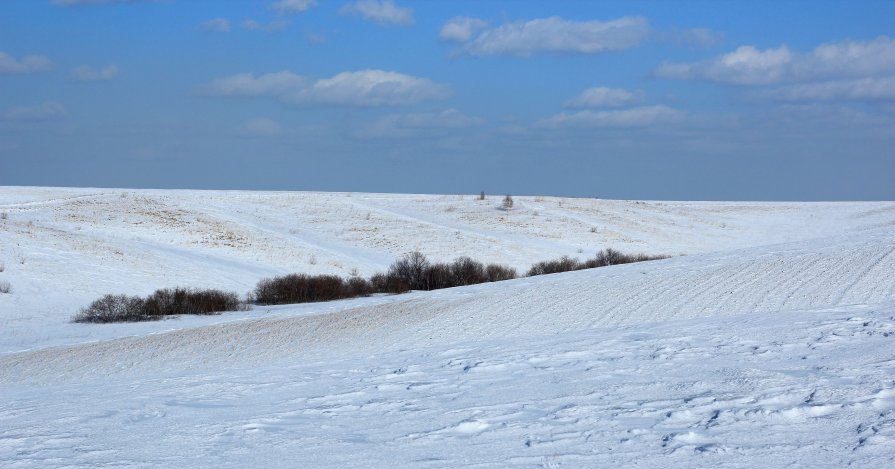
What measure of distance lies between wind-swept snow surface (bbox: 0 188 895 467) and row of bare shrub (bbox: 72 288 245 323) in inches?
31.5

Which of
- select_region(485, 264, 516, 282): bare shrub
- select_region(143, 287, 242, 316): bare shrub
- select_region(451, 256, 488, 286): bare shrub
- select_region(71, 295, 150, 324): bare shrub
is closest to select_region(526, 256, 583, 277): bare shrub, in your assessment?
select_region(485, 264, 516, 282): bare shrub

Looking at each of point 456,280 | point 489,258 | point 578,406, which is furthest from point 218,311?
point 489,258

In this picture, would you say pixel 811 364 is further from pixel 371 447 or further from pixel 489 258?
pixel 489 258

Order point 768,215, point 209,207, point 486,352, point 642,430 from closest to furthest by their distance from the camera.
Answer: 1. point 642,430
2. point 486,352
3. point 209,207
4. point 768,215

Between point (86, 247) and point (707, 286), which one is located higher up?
point (86, 247)

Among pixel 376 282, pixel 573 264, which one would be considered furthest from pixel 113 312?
pixel 573 264

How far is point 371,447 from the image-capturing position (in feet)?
25.6

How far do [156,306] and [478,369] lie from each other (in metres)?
11.4

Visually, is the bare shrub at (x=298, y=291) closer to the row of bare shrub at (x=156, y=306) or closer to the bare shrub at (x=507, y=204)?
the row of bare shrub at (x=156, y=306)

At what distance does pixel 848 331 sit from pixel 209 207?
36227 millimetres

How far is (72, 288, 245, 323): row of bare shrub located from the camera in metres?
19.4

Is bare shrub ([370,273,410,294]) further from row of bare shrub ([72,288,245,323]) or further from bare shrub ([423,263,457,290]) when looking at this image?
row of bare shrub ([72,288,245,323])

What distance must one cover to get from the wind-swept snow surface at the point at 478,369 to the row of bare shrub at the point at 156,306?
31.5 inches

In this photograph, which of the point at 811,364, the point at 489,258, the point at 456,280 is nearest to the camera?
the point at 811,364
